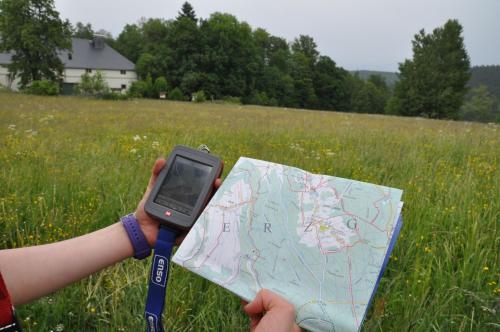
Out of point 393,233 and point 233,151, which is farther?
point 233,151

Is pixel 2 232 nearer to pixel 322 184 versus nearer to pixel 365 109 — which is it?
pixel 322 184

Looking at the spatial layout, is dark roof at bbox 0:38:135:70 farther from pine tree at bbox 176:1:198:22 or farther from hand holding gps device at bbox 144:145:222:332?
hand holding gps device at bbox 144:145:222:332

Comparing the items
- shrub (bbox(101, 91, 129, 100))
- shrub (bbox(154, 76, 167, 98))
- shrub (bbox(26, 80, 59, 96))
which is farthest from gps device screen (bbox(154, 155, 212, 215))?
shrub (bbox(154, 76, 167, 98))

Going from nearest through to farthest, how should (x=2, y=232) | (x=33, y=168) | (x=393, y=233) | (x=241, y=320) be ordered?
(x=393, y=233), (x=241, y=320), (x=2, y=232), (x=33, y=168)

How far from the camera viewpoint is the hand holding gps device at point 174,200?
58.9 inches

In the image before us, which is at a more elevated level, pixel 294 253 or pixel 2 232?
pixel 294 253

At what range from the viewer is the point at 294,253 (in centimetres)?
130

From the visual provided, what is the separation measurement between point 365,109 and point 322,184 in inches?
3238

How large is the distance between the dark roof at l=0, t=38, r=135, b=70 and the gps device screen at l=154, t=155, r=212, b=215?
67480 mm

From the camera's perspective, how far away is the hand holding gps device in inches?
58.9

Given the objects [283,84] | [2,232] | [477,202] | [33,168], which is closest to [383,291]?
[477,202]

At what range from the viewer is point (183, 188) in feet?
5.60

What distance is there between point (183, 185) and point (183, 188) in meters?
0.01

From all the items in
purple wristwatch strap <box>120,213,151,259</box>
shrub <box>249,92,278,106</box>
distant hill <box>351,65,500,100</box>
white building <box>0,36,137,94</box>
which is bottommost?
purple wristwatch strap <box>120,213,151,259</box>
